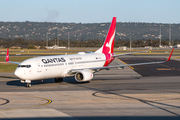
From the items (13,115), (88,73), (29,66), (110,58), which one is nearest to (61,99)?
(13,115)

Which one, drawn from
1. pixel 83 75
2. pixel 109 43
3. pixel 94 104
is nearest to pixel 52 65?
pixel 83 75

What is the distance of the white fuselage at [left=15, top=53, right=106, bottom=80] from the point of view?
32188 millimetres

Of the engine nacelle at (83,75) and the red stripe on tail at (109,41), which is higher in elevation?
the red stripe on tail at (109,41)

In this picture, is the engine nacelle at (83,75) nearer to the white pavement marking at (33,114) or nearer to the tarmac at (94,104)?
the tarmac at (94,104)

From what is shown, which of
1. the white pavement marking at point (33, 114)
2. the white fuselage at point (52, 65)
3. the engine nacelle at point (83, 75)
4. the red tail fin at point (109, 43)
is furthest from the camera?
the red tail fin at point (109, 43)

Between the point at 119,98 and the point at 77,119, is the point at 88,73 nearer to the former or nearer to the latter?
the point at 119,98

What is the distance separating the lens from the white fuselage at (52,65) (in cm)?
3219

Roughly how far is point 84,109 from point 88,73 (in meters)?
15.3

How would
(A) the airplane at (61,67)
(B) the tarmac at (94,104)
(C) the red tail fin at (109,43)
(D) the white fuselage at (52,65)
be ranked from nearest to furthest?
(B) the tarmac at (94,104) < (D) the white fuselage at (52,65) < (A) the airplane at (61,67) < (C) the red tail fin at (109,43)

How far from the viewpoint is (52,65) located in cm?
3428

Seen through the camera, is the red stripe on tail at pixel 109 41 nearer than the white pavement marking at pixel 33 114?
No

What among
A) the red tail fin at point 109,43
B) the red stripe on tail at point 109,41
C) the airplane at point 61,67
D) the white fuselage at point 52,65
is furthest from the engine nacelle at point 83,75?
the red stripe on tail at point 109,41

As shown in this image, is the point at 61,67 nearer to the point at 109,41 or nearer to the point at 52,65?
the point at 52,65

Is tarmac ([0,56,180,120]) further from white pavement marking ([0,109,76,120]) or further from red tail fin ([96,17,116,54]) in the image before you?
red tail fin ([96,17,116,54])
